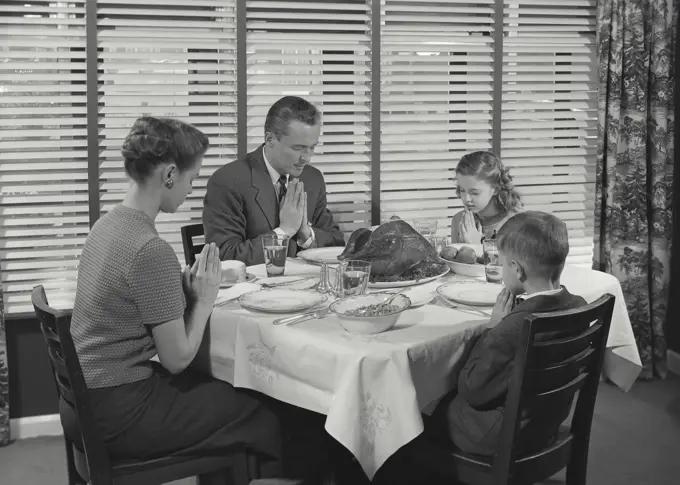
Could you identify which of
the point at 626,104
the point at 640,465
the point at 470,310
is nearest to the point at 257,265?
the point at 470,310

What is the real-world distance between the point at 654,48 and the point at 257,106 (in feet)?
6.64

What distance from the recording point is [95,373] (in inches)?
85.5

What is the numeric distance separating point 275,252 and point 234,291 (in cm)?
20

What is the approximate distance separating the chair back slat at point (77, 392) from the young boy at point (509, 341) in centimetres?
89

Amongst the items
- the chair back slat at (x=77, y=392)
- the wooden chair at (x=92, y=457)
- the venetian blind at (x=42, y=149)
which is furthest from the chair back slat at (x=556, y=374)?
the venetian blind at (x=42, y=149)

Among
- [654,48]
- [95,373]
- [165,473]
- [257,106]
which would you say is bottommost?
[165,473]

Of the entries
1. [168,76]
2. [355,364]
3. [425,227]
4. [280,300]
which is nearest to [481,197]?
[425,227]

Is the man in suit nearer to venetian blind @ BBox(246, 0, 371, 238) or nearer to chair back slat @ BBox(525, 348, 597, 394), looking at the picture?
venetian blind @ BBox(246, 0, 371, 238)

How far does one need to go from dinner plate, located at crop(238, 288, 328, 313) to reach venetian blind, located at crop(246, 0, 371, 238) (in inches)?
60.8

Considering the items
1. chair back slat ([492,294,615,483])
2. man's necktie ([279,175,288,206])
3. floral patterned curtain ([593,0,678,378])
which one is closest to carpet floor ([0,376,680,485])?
floral patterned curtain ([593,0,678,378])

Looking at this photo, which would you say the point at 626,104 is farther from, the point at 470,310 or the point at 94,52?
the point at 94,52

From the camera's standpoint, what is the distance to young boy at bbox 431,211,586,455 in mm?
2182

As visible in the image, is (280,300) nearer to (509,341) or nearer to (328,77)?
(509,341)

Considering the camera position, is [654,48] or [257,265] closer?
[257,265]
